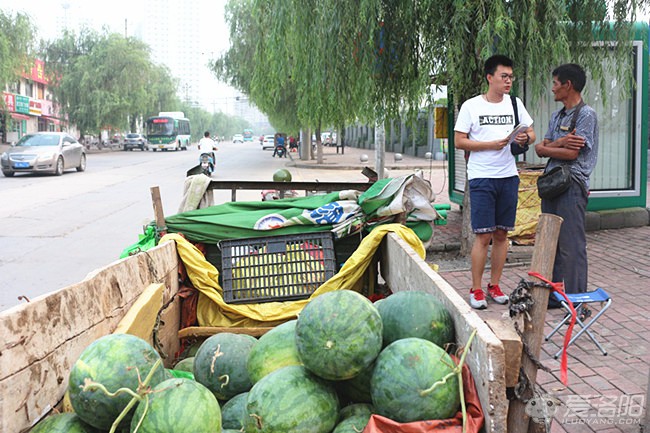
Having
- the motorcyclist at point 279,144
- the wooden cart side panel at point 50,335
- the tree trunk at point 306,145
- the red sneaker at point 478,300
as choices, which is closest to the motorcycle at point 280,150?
the motorcyclist at point 279,144

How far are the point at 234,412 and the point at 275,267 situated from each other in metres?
1.74

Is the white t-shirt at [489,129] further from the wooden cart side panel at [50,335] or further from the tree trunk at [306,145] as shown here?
the tree trunk at [306,145]

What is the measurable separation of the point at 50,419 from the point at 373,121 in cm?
717

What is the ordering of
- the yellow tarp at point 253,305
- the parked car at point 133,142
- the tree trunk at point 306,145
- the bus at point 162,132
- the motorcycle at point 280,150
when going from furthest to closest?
1. the parked car at point 133,142
2. the bus at point 162,132
3. the motorcycle at point 280,150
4. the tree trunk at point 306,145
5. the yellow tarp at point 253,305

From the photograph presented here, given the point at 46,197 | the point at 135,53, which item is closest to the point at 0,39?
the point at 46,197

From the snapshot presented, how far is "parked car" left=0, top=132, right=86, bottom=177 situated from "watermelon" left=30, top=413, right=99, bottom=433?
22.0 m

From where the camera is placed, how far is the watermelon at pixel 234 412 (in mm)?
2465

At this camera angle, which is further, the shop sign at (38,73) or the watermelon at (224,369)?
the shop sign at (38,73)

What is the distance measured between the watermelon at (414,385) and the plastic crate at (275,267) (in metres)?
1.99

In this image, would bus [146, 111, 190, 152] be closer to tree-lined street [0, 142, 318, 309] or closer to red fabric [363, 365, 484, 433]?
tree-lined street [0, 142, 318, 309]

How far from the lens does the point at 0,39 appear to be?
27.2 m

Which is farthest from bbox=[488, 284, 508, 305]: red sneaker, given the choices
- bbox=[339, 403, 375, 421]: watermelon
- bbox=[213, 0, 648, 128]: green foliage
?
bbox=[339, 403, 375, 421]: watermelon

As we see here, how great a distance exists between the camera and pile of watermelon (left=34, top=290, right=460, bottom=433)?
2.05 meters

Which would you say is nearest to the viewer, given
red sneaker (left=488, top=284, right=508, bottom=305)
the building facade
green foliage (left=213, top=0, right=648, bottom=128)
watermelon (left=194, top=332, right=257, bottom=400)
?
watermelon (left=194, top=332, right=257, bottom=400)
